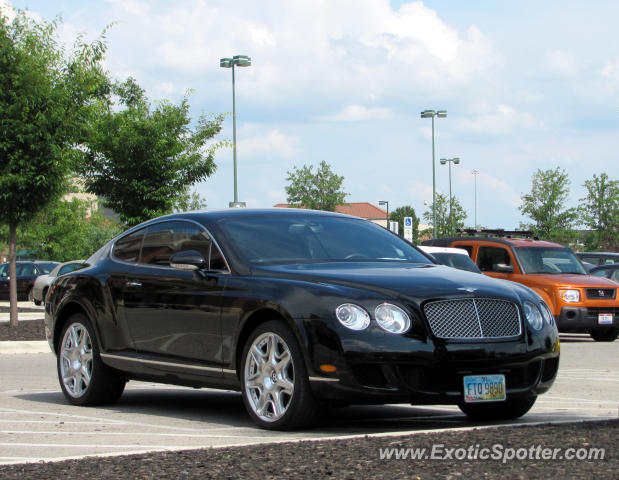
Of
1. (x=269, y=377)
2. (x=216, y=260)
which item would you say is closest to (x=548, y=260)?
(x=216, y=260)

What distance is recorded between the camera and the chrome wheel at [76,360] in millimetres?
9391

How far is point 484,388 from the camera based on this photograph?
287 inches

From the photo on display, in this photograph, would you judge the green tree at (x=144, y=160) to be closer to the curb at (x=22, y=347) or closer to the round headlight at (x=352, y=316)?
the curb at (x=22, y=347)

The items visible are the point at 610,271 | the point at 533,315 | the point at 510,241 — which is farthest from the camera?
the point at 610,271

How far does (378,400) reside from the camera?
714 centimetres

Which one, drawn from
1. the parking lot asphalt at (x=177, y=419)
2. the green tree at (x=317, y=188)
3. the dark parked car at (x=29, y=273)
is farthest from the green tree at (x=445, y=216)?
the parking lot asphalt at (x=177, y=419)

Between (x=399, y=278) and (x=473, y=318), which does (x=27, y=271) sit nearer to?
(x=399, y=278)

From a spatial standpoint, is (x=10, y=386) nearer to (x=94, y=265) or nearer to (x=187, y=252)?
(x=94, y=265)

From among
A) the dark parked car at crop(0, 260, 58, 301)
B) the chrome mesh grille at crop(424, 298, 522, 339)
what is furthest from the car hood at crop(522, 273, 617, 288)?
the dark parked car at crop(0, 260, 58, 301)

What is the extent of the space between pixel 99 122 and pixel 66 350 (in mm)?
19647

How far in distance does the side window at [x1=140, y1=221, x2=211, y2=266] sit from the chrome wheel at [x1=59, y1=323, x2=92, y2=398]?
949 millimetres

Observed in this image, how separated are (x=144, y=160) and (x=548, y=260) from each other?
1154 centimetres

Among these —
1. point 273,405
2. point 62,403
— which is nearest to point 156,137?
point 62,403

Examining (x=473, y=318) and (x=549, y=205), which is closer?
(x=473, y=318)
